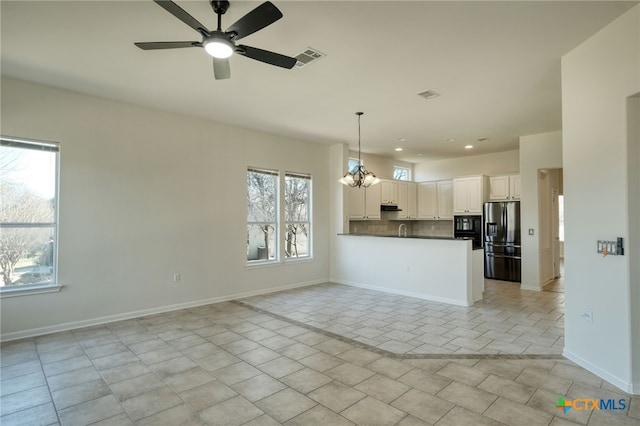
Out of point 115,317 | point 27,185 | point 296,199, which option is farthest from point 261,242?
point 27,185

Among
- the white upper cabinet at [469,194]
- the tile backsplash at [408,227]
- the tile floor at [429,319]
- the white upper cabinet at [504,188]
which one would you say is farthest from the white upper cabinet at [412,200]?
the tile floor at [429,319]

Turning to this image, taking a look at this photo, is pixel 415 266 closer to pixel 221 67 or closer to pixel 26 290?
pixel 221 67

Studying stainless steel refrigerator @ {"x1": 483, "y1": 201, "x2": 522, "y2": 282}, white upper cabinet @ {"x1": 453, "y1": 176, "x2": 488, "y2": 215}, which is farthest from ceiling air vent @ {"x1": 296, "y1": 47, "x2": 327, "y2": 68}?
white upper cabinet @ {"x1": 453, "y1": 176, "x2": 488, "y2": 215}

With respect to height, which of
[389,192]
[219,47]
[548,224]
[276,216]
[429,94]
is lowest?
[548,224]

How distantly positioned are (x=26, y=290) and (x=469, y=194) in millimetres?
8195

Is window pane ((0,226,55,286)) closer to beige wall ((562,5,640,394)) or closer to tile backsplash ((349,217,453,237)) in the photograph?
tile backsplash ((349,217,453,237))

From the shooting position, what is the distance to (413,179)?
9.59 m

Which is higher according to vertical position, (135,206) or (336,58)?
(336,58)

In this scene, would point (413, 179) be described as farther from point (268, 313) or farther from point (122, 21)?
point (122, 21)

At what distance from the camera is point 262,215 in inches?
245

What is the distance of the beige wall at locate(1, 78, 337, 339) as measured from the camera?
4043 mm

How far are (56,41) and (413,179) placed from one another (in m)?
8.36

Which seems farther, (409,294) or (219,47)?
(409,294)

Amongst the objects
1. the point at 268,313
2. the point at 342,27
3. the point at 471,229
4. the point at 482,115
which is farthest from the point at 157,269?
the point at 471,229
